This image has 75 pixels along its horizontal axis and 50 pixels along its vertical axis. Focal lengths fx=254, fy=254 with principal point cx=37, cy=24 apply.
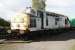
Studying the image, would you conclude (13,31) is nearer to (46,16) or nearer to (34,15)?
(34,15)

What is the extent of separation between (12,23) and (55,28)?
579 cm

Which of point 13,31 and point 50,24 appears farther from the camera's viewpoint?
point 50,24

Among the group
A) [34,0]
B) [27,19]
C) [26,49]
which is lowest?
[26,49]

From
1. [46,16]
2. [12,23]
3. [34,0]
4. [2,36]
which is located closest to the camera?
[2,36]

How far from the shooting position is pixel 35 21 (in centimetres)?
2836

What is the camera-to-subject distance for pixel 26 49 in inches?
651

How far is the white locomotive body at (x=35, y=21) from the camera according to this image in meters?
27.4

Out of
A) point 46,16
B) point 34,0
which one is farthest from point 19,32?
point 34,0

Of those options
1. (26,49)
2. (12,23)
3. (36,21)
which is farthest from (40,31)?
(26,49)

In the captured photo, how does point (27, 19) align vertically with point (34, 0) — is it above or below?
below

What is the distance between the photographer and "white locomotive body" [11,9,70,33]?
90.0ft

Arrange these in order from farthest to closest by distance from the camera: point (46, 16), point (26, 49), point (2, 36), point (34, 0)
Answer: point (34, 0), point (46, 16), point (2, 36), point (26, 49)

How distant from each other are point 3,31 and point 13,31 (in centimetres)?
180

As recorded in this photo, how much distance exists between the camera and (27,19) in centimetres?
2755
